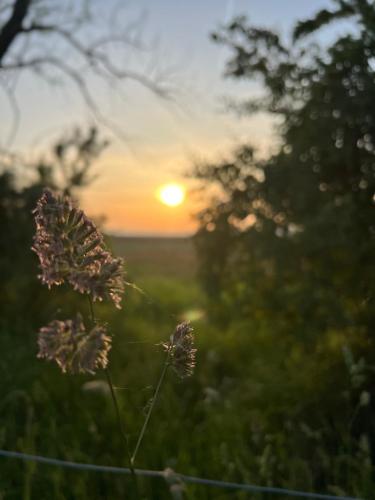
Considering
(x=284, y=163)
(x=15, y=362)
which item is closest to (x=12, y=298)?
(x=15, y=362)

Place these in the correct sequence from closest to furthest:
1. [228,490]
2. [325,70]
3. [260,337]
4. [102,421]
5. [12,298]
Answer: [228,490], [325,70], [102,421], [260,337], [12,298]

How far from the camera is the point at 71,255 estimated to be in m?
1.74

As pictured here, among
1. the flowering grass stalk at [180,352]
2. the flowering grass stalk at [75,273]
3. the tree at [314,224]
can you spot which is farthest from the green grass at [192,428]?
the flowering grass stalk at [75,273]

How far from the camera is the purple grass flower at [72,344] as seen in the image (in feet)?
5.37

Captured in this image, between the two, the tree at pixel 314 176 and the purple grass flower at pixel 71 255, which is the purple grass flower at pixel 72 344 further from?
the tree at pixel 314 176

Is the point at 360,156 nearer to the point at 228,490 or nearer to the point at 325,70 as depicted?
the point at 325,70

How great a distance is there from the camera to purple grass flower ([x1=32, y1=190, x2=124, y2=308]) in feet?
5.61

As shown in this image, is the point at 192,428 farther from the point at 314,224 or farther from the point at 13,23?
the point at 13,23

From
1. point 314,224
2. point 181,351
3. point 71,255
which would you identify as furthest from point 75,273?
point 314,224

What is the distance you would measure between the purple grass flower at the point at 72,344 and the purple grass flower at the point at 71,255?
0.37 ft

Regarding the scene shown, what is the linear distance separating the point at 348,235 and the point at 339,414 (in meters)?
1.69

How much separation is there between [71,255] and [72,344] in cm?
27

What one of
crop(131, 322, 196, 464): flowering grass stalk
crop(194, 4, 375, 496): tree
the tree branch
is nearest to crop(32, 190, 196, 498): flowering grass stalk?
crop(131, 322, 196, 464): flowering grass stalk

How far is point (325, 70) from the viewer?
5160 mm
